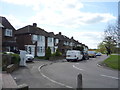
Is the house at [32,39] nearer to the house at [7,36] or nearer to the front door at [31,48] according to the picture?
the front door at [31,48]

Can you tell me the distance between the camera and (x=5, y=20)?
108 ft

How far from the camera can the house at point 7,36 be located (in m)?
29.2

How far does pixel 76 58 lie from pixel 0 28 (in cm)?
1574

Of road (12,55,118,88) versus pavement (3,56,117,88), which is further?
pavement (3,56,117,88)

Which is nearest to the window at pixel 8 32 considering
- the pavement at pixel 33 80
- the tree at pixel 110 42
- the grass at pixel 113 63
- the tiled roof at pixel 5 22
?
the tiled roof at pixel 5 22

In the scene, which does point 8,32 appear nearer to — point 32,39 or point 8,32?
point 8,32

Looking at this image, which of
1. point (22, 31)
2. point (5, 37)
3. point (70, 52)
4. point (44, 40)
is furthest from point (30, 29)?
point (70, 52)

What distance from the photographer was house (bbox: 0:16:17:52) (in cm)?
2924

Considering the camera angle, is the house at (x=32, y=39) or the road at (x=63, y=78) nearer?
the road at (x=63, y=78)

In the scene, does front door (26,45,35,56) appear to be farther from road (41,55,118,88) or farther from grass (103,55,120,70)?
road (41,55,118,88)

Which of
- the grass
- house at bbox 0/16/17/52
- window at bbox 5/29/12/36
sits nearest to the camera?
the grass

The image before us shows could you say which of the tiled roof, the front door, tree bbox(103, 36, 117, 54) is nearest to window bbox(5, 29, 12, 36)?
the tiled roof

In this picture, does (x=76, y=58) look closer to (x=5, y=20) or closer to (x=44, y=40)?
(x=44, y=40)

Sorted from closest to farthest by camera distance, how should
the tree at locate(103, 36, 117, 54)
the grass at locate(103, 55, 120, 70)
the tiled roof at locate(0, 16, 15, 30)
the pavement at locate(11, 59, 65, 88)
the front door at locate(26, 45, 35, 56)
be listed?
the pavement at locate(11, 59, 65, 88)
the grass at locate(103, 55, 120, 70)
the tiled roof at locate(0, 16, 15, 30)
the front door at locate(26, 45, 35, 56)
the tree at locate(103, 36, 117, 54)
